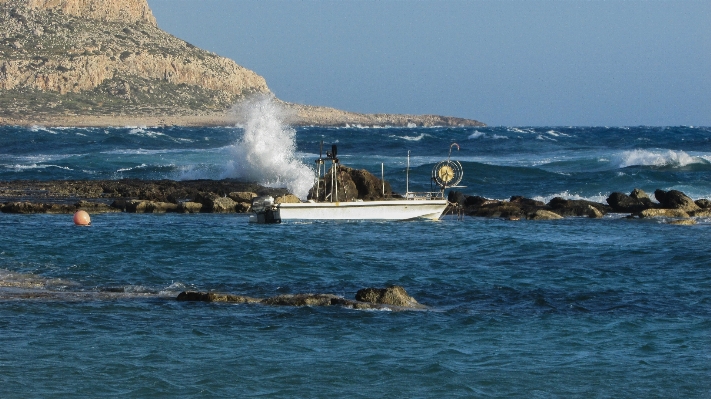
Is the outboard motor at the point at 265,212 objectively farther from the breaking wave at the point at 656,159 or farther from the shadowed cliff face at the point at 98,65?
the shadowed cliff face at the point at 98,65

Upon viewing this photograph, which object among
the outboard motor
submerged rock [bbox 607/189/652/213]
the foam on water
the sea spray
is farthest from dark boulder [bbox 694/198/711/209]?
the sea spray

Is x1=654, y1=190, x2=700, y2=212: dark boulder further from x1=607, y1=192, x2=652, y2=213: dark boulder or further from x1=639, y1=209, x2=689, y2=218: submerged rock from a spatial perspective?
x1=607, y1=192, x2=652, y2=213: dark boulder

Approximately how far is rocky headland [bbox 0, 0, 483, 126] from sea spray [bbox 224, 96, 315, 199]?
279 feet

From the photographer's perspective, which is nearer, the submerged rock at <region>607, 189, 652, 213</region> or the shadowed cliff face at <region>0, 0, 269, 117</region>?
the submerged rock at <region>607, 189, 652, 213</region>

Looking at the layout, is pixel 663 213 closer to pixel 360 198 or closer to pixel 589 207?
pixel 589 207

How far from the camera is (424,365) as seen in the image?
10.9 metres

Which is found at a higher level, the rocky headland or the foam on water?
the rocky headland

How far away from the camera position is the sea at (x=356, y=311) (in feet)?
33.8

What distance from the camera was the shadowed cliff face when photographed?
5655 inches

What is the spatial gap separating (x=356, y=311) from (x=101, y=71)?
145574mm

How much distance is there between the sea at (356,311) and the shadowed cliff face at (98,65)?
112951mm

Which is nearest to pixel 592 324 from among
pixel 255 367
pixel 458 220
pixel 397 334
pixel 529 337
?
pixel 529 337

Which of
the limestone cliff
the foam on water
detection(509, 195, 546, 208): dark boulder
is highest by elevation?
the limestone cliff

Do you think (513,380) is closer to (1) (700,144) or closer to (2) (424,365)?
(2) (424,365)
